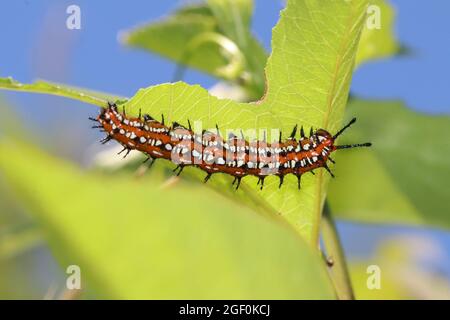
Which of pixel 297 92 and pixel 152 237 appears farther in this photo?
pixel 297 92

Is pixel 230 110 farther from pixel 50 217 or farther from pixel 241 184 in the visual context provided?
pixel 50 217

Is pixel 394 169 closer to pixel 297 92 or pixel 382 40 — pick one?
pixel 382 40

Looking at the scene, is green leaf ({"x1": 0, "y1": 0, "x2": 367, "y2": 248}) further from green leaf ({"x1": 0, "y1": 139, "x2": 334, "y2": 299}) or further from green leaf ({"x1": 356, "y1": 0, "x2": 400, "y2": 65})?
green leaf ({"x1": 356, "y1": 0, "x2": 400, "y2": 65})

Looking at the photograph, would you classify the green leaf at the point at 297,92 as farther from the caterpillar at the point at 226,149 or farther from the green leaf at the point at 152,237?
the green leaf at the point at 152,237

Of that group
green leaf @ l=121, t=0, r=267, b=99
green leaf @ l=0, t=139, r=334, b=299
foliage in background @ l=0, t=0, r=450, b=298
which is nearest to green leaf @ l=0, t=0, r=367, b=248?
foliage in background @ l=0, t=0, r=450, b=298

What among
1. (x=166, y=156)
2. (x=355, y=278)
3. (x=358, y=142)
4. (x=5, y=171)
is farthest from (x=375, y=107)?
(x=5, y=171)

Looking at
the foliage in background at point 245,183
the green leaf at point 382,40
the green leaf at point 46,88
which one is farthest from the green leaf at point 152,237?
the green leaf at point 382,40

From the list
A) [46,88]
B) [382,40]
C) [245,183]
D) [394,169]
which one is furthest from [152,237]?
[382,40]
